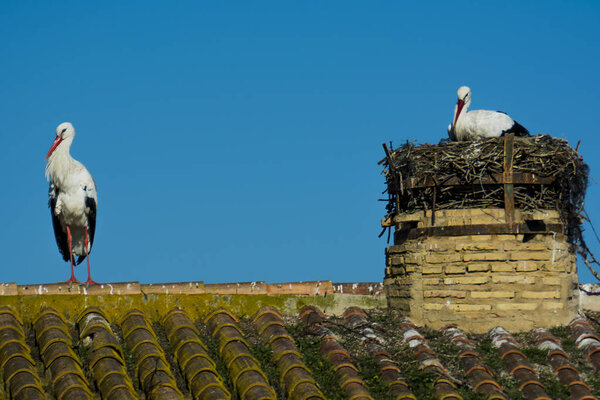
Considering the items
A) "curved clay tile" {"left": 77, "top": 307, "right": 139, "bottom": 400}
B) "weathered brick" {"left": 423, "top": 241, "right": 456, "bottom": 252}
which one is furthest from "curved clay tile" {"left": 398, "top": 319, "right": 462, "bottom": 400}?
"curved clay tile" {"left": 77, "top": 307, "right": 139, "bottom": 400}

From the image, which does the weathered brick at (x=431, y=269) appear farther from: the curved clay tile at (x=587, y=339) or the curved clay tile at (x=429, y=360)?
the curved clay tile at (x=587, y=339)

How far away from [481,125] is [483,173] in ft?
6.97

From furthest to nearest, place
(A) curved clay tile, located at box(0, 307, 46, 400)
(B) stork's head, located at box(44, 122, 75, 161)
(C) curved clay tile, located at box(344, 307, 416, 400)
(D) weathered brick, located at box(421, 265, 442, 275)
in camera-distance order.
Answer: (B) stork's head, located at box(44, 122, 75, 161) < (D) weathered brick, located at box(421, 265, 442, 275) < (C) curved clay tile, located at box(344, 307, 416, 400) < (A) curved clay tile, located at box(0, 307, 46, 400)

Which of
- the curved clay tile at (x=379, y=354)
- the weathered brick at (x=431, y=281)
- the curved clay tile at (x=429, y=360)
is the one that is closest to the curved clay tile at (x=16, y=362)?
the curved clay tile at (x=379, y=354)

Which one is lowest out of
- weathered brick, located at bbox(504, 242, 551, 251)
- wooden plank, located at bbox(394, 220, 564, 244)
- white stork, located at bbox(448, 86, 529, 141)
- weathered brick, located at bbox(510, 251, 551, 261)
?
weathered brick, located at bbox(510, 251, 551, 261)

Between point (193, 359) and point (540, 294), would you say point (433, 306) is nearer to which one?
point (540, 294)

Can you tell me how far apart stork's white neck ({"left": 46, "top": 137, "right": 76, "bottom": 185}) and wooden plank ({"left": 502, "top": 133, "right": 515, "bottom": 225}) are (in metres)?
5.12

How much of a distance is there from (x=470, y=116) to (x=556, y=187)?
7.38ft

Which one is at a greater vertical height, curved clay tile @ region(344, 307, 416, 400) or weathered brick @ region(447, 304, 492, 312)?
weathered brick @ region(447, 304, 492, 312)

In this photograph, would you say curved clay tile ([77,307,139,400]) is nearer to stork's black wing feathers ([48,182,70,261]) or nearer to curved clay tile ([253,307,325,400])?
curved clay tile ([253,307,325,400])

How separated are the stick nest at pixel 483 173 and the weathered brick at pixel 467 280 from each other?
2.39 feet

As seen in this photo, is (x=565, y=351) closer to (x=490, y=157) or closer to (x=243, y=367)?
(x=490, y=157)

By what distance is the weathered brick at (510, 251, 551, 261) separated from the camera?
852 centimetres

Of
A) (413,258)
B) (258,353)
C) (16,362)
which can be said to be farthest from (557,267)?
(16,362)
